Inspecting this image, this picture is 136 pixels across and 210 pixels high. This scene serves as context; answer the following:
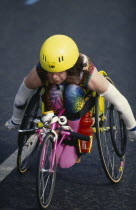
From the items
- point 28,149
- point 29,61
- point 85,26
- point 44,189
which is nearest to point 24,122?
point 28,149

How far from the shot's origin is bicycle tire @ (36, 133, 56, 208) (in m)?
5.44

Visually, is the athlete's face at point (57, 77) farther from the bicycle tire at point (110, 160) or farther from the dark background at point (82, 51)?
the dark background at point (82, 51)

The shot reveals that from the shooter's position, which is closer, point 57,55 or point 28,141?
point 57,55

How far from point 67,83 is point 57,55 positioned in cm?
46

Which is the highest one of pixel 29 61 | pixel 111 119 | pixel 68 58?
pixel 68 58

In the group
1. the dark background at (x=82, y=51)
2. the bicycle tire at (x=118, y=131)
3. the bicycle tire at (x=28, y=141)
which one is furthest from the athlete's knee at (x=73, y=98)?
the dark background at (x=82, y=51)

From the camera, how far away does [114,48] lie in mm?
12312

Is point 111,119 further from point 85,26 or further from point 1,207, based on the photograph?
point 85,26

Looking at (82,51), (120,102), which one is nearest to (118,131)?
→ (120,102)

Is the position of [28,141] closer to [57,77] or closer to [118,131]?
[57,77]

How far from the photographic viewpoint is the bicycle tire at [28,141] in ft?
20.6

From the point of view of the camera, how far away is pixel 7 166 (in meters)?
6.82

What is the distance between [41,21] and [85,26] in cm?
105

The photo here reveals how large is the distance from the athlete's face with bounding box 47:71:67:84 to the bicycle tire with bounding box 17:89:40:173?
0.35 metres
